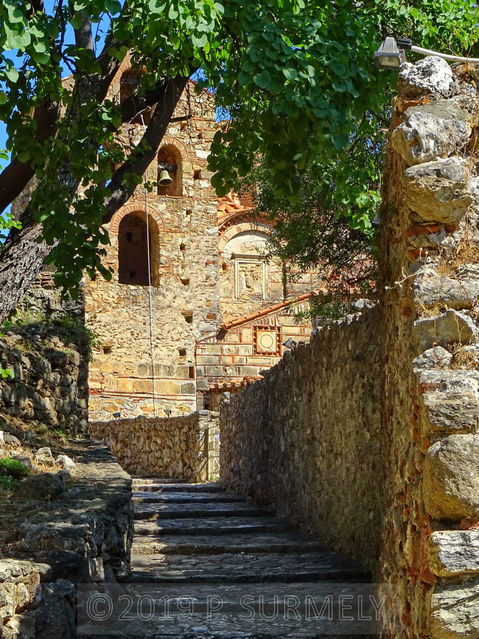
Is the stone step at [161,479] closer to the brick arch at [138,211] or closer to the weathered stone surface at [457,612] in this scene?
the brick arch at [138,211]

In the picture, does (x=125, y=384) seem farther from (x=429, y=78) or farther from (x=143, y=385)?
(x=429, y=78)

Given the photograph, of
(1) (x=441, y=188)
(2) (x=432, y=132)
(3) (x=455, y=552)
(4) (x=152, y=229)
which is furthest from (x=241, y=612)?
(4) (x=152, y=229)

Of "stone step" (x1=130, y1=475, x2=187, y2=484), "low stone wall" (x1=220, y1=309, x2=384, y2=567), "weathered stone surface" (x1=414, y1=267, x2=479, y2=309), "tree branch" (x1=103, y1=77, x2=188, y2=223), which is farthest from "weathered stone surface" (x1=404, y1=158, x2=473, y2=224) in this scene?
"stone step" (x1=130, y1=475, x2=187, y2=484)

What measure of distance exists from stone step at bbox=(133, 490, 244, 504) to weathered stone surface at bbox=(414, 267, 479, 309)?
8046 millimetres

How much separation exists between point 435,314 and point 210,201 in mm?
21844

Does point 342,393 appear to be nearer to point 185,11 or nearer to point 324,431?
point 324,431

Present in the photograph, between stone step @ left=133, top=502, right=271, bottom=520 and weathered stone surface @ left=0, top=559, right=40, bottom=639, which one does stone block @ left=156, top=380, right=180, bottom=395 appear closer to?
stone step @ left=133, top=502, right=271, bottom=520

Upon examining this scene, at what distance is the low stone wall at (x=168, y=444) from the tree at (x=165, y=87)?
817cm

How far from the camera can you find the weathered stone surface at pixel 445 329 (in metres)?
4.04

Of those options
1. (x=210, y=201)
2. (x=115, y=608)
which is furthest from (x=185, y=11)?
(x=210, y=201)

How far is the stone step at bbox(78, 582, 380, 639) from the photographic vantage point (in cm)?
523

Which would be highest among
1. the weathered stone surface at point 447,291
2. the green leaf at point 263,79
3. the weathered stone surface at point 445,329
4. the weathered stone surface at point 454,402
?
the green leaf at point 263,79

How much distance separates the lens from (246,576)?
6.71 m

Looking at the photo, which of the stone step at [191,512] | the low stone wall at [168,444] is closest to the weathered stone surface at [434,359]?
the stone step at [191,512]
